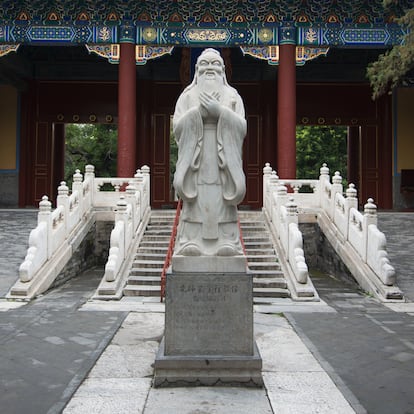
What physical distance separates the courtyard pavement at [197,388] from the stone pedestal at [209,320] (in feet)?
0.77

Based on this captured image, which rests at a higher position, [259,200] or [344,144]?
[344,144]

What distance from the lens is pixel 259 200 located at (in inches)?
660

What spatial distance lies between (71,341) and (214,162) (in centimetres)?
240

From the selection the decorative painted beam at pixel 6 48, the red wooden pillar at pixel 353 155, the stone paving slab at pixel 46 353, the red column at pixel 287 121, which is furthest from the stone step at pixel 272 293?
the red wooden pillar at pixel 353 155

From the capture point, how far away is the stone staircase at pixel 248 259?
8.27 metres

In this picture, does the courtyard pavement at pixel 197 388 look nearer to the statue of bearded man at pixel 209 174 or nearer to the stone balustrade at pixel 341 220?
the stone balustrade at pixel 341 220

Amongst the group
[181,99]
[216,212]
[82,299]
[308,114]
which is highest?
[308,114]

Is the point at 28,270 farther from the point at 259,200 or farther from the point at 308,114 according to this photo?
the point at 308,114

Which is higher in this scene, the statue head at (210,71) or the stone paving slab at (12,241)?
the statue head at (210,71)

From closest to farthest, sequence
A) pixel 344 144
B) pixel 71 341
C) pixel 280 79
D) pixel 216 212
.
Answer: pixel 216 212 → pixel 71 341 → pixel 280 79 → pixel 344 144

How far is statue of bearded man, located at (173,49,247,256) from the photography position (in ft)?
15.2

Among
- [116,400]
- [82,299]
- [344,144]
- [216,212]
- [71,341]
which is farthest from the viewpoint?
[344,144]

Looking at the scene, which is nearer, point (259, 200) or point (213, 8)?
point (213, 8)

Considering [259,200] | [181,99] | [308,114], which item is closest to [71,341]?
[181,99]
